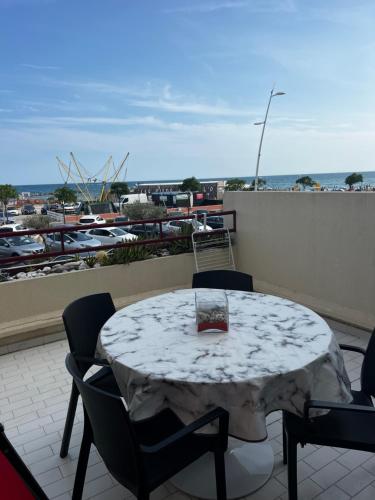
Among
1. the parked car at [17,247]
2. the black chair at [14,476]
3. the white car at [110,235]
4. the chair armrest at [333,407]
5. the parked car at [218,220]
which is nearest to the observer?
the black chair at [14,476]

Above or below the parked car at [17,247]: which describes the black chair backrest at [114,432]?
above

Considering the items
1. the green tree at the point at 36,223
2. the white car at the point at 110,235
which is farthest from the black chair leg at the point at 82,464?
the green tree at the point at 36,223

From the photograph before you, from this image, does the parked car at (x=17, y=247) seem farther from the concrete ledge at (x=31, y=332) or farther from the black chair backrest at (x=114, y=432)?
the black chair backrest at (x=114, y=432)

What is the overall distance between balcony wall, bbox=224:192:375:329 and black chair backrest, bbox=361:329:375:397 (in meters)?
1.68

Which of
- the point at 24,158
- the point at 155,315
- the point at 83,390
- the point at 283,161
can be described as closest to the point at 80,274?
the point at 155,315

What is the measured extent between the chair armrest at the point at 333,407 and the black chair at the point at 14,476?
0.94 metres

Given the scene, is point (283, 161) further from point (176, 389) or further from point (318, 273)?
point (176, 389)

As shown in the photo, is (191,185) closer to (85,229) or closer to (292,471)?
(85,229)

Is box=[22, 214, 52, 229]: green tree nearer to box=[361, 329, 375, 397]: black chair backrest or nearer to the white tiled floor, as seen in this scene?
the white tiled floor

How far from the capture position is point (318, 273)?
368 centimetres

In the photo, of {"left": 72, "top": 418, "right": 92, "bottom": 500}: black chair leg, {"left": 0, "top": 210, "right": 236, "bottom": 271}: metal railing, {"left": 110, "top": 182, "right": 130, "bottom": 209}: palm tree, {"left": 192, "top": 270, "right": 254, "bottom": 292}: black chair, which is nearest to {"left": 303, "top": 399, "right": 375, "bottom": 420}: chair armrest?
{"left": 72, "top": 418, "right": 92, "bottom": 500}: black chair leg

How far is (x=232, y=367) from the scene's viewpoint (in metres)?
1.37

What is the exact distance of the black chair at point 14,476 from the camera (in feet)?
3.44

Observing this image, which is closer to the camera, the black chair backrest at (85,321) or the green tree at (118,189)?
the black chair backrest at (85,321)
